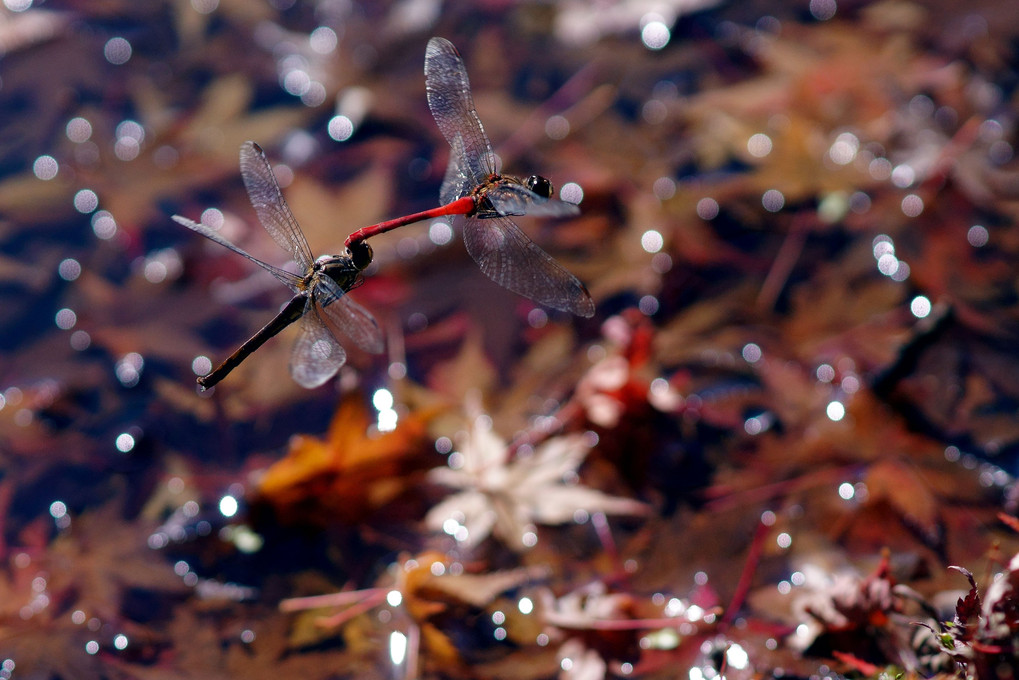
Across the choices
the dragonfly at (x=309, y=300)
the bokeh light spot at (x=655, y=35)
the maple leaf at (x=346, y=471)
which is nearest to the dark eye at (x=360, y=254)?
the dragonfly at (x=309, y=300)

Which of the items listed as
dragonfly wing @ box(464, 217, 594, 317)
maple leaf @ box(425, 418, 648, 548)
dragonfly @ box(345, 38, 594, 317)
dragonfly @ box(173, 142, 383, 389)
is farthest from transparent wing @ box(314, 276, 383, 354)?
maple leaf @ box(425, 418, 648, 548)

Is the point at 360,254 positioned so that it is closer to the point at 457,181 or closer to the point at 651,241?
the point at 457,181

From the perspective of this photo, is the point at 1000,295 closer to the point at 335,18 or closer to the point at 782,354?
the point at 782,354

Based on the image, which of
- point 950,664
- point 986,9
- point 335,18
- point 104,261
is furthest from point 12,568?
point 986,9

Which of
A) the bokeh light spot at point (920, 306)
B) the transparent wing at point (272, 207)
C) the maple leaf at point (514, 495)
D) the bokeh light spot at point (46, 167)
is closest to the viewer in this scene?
the transparent wing at point (272, 207)

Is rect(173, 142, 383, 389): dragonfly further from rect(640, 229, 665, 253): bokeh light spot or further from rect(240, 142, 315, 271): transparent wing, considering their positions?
rect(640, 229, 665, 253): bokeh light spot

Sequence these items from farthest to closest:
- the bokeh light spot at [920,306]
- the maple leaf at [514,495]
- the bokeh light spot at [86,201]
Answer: the bokeh light spot at [86,201], the bokeh light spot at [920,306], the maple leaf at [514,495]

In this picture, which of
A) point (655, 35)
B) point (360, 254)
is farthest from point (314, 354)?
point (655, 35)

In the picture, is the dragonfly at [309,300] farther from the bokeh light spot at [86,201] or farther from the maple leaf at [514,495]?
the bokeh light spot at [86,201]
